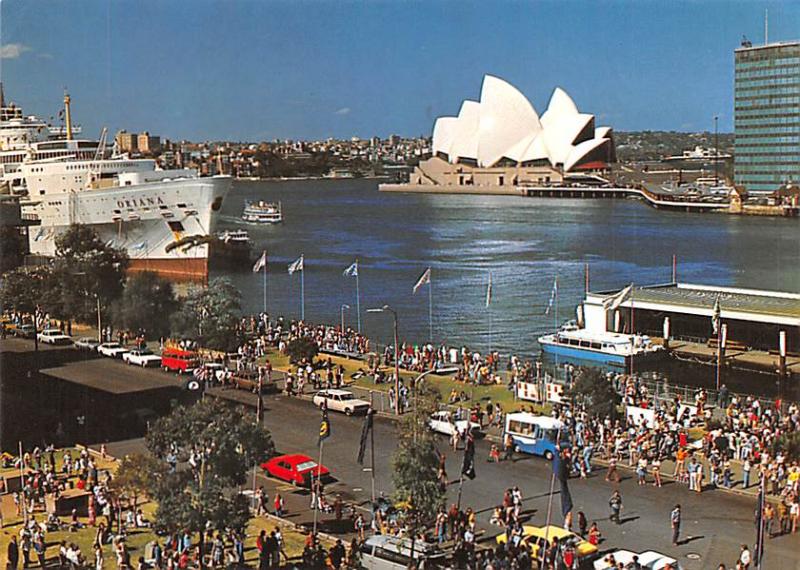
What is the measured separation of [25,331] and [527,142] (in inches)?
1047

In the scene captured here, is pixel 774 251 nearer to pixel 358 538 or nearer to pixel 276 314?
pixel 276 314

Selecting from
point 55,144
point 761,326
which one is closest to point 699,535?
point 761,326

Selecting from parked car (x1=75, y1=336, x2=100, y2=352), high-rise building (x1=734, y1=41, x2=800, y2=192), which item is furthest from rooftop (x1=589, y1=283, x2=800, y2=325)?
high-rise building (x1=734, y1=41, x2=800, y2=192)

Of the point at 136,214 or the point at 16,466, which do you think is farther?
the point at 136,214

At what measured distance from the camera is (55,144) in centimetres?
1127

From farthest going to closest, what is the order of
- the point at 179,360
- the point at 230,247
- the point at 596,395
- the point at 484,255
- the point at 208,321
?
1. the point at 484,255
2. the point at 230,247
3. the point at 208,321
4. the point at 179,360
5. the point at 596,395

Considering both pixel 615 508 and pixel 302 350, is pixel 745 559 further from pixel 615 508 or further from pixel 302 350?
pixel 302 350

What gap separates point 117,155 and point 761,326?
712cm

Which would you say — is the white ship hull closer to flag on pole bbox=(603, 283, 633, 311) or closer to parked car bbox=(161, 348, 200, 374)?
parked car bbox=(161, 348, 200, 374)

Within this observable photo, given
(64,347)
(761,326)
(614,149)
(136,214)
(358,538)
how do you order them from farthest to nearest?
(614,149), (136,214), (761,326), (64,347), (358,538)

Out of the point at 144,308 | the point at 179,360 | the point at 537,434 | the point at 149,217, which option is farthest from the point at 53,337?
the point at 149,217

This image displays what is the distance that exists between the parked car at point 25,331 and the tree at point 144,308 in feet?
1.65

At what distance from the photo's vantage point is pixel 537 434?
524 cm

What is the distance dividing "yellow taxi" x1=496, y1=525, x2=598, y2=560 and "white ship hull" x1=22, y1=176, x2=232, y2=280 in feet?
17.2
